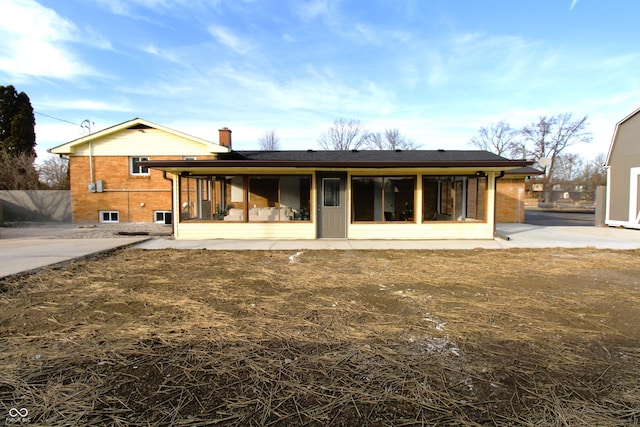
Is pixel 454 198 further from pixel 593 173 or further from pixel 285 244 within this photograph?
pixel 593 173

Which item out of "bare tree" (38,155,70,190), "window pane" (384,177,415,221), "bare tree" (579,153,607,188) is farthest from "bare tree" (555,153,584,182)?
"bare tree" (38,155,70,190)

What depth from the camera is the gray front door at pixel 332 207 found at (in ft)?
37.3

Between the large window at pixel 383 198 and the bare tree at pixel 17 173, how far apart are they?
853 inches

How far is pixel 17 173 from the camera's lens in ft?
68.2

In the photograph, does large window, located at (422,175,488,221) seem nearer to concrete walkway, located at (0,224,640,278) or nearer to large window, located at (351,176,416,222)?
large window, located at (351,176,416,222)

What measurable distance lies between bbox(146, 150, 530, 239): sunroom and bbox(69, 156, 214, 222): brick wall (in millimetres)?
6037

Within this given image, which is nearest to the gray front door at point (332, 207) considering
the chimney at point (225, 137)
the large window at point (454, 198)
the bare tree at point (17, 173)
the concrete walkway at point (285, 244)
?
the concrete walkway at point (285, 244)

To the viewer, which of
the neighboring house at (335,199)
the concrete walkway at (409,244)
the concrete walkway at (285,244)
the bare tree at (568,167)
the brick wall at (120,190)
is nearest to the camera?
the concrete walkway at (285,244)

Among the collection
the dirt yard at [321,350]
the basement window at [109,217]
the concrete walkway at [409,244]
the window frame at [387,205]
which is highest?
the window frame at [387,205]

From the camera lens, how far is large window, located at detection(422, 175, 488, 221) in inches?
458

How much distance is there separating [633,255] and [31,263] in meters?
14.3

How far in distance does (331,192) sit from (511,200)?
10.9m

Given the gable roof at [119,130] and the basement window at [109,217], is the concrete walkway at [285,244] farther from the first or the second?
the gable roof at [119,130]

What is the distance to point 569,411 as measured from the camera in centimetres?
229
